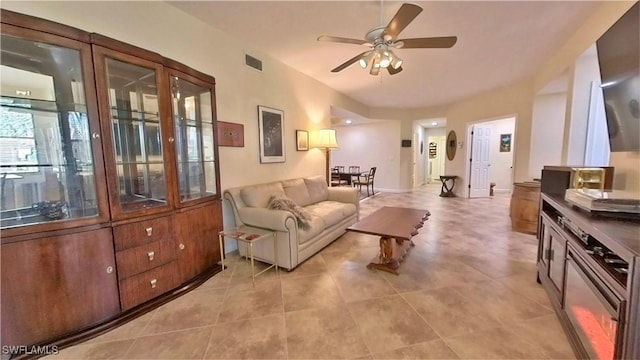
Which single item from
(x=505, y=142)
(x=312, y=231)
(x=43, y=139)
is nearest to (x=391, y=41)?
(x=312, y=231)

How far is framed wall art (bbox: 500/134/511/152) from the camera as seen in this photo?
305 inches

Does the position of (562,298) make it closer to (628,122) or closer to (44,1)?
(628,122)

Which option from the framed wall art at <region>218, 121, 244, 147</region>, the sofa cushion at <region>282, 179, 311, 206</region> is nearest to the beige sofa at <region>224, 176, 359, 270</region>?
the sofa cushion at <region>282, 179, 311, 206</region>

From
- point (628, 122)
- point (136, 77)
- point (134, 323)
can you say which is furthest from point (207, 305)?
point (628, 122)

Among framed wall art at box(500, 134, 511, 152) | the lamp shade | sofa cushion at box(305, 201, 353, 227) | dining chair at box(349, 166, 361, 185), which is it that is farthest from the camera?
framed wall art at box(500, 134, 511, 152)

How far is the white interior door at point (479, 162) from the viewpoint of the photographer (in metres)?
6.75

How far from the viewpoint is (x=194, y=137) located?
103 inches

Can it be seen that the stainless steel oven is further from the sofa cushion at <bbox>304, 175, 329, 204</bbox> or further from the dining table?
the dining table

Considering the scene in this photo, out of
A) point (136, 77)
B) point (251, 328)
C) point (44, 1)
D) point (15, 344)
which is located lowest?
point (251, 328)

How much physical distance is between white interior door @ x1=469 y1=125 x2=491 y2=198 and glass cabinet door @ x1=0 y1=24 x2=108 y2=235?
7.58 metres

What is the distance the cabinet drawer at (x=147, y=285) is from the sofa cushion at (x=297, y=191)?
1.70m

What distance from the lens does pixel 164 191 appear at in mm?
2195

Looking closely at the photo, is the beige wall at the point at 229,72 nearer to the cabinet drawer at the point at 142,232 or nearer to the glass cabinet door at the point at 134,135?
the glass cabinet door at the point at 134,135

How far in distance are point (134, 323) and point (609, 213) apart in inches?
126
